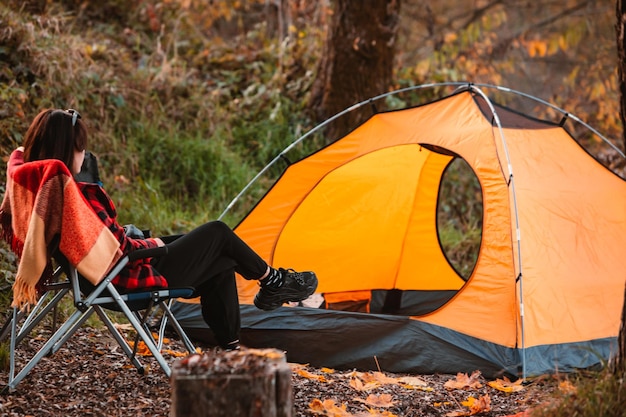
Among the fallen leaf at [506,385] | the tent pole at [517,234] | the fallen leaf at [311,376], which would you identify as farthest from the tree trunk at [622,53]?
the fallen leaf at [311,376]

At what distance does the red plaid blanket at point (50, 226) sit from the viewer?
3127mm

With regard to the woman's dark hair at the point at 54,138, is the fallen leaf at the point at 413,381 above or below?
below

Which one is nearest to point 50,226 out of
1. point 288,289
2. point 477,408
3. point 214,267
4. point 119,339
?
point 119,339

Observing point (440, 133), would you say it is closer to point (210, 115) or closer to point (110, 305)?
point (110, 305)

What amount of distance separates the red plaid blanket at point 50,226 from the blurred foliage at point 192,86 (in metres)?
1.48

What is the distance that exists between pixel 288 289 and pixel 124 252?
2.76ft

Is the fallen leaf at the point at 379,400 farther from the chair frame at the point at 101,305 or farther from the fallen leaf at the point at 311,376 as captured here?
the chair frame at the point at 101,305

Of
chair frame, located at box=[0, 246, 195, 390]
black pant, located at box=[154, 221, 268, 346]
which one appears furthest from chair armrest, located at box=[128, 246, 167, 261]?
black pant, located at box=[154, 221, 268, 346]

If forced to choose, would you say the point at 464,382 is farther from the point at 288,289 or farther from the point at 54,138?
the point at 54,138

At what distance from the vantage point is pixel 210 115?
279 inches

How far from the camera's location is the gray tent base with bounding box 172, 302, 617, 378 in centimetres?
386

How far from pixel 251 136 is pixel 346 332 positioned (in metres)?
3.39

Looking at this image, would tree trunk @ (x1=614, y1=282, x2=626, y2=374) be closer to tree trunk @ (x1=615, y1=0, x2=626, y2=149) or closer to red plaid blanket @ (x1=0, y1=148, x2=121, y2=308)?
tree trunk @ (x1=615, y1=0, x2=626, y2=149)

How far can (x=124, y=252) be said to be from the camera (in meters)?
3.36
